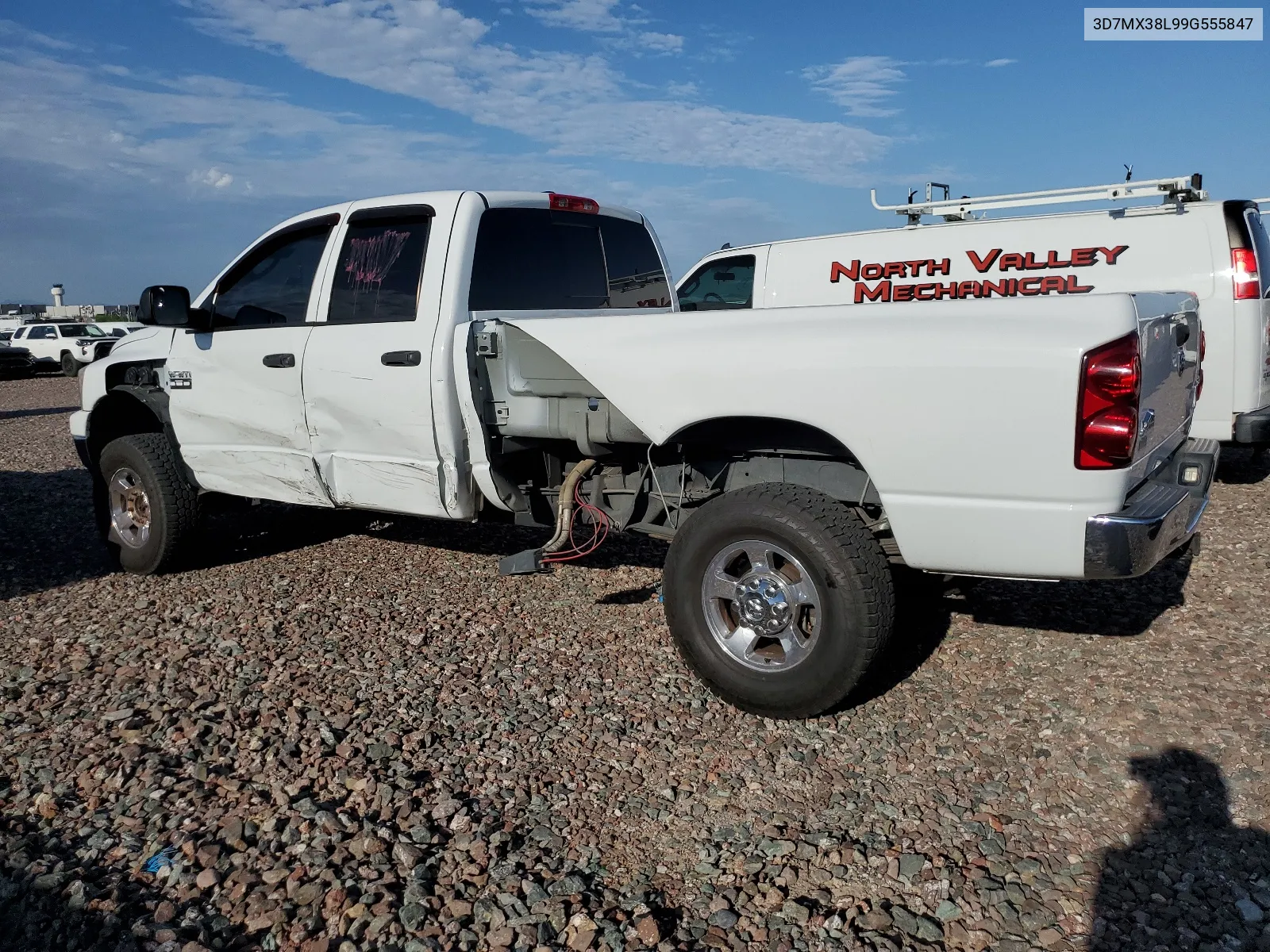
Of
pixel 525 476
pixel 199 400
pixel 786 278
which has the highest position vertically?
pixel 786 278

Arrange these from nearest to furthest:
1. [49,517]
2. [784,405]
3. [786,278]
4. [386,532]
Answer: [784,405] → [386,532] → [49,517] → [786,278]

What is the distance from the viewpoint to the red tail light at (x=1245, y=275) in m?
6.90

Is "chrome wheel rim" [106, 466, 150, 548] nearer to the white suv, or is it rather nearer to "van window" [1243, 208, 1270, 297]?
"van window" [1243, 208, 1270, 297]

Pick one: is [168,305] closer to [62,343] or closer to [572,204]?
[572,204]

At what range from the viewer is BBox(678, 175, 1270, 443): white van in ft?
22.8

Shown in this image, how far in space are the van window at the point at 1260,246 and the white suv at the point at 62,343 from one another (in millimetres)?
27000

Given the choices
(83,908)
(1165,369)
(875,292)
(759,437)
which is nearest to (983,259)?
(875,292)

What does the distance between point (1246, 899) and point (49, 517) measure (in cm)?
813

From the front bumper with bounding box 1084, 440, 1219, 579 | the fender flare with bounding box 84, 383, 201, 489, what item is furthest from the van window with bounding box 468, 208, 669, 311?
the front bumper with bounding box 1084, 440, 1219, 579

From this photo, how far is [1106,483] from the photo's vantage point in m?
3.13

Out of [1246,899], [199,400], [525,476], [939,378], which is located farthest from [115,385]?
[1246,899]

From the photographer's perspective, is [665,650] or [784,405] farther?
[665,650]

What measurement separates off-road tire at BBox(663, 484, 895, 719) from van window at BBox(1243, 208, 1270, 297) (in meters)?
5.13

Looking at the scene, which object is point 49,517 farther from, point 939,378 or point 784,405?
point 939,378
